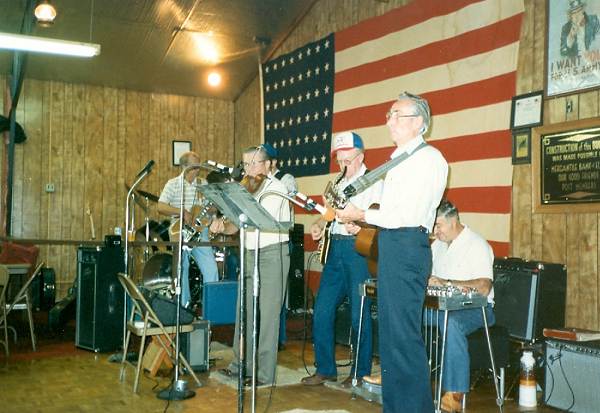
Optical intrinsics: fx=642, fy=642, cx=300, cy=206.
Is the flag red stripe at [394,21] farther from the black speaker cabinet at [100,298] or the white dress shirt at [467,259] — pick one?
the black speaker cabinet at [100,298]

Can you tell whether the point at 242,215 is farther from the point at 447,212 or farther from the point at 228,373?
the point at 228,373

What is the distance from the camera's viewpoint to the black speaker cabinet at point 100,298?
5449 millimetres

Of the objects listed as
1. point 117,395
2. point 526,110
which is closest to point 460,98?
point 526,110

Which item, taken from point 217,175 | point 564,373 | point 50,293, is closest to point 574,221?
point 564,373

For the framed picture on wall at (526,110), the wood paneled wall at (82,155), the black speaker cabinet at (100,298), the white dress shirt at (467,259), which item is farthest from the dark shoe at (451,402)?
the wood paneled wall at (82,155)

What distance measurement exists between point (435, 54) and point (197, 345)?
334 cm

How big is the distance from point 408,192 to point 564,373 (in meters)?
1.84

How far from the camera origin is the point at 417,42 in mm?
6117

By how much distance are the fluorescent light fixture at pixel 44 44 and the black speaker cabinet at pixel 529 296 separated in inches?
186

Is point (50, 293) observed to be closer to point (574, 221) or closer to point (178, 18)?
point (178, 18)

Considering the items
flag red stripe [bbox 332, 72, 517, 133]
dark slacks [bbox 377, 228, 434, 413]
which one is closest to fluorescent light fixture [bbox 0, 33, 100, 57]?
flag red stripe [bbox 332, 72, 517, 133]

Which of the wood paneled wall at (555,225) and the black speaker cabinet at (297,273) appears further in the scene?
the black speaker cabinet at (297,273)

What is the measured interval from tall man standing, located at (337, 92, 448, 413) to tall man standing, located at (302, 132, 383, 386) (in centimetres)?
105

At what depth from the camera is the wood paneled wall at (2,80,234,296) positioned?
8.77m
